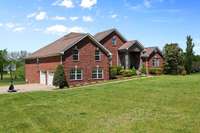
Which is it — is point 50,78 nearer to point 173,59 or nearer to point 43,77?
point 43,77

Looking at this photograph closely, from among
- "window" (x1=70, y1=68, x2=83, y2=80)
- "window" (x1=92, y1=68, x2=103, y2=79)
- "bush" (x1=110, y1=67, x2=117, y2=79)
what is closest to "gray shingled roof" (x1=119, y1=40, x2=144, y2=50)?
"bush" (x1=110, y1=67, x2=117, y2=79)

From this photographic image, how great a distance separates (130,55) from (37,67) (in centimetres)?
1625

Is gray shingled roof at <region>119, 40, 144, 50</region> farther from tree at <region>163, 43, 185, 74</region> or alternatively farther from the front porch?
tree at <region>163, 43, 185, 74</region>

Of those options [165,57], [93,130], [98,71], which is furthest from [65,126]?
[165,57]

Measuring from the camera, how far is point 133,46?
49406 mm

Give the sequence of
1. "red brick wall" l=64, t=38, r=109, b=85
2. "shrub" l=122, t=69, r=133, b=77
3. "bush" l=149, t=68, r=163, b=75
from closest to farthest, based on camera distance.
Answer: "red brick wall" l=64, t=38, r=109, b=85
"shrub" l=122, t=69, r=133, b=77
"bush" l=149, t=68, r=163, b=75

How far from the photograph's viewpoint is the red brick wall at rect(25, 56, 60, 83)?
4022 centimetres

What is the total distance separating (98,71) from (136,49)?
36.9ft

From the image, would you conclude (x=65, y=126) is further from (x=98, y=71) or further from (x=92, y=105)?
(x=98, y=71)

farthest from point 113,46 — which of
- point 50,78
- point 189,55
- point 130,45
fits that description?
point 189,55

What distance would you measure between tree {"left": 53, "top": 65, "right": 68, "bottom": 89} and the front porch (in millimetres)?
15140

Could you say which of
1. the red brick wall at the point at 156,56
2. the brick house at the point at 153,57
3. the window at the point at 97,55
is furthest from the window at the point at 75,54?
the red brick wall at the point at 156,56

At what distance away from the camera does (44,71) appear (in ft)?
144

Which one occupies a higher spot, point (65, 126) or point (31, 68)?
point (31, 68)
